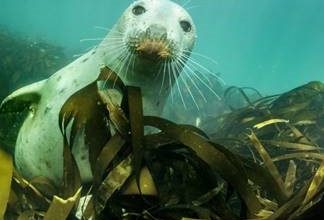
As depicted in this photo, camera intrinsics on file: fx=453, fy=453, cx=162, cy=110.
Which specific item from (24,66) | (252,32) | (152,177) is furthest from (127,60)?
(252,32)

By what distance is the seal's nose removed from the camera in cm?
256

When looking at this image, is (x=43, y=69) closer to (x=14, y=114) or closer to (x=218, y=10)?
(x=14, y=114)

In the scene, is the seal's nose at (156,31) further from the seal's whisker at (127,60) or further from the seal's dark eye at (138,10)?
the seal's dark eye at (138,10)

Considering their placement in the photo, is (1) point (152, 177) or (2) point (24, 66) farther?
(2) point (24, 66)

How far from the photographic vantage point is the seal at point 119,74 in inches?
105

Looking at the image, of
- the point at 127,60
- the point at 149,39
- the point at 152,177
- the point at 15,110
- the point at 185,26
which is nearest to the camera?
the point at 152,177

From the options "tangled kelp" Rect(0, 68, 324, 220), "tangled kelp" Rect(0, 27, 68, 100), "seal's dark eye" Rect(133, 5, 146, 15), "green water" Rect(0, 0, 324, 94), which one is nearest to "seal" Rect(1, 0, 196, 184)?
"seal's dark eye" Rect(133, 5, 146, 15)

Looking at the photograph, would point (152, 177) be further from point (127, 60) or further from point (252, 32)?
point (252, 32)

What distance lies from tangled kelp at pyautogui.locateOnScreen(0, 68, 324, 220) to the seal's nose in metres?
0.41

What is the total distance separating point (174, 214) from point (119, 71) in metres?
1.45

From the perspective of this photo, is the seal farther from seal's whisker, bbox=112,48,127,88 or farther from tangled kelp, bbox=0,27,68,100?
tangled kelp, bbox=0,27,68,100

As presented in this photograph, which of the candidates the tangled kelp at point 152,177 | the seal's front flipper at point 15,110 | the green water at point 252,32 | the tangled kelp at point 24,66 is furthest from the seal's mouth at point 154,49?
the green water at point 252,32

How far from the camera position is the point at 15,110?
3.30 metres

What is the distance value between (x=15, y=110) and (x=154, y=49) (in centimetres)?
129
